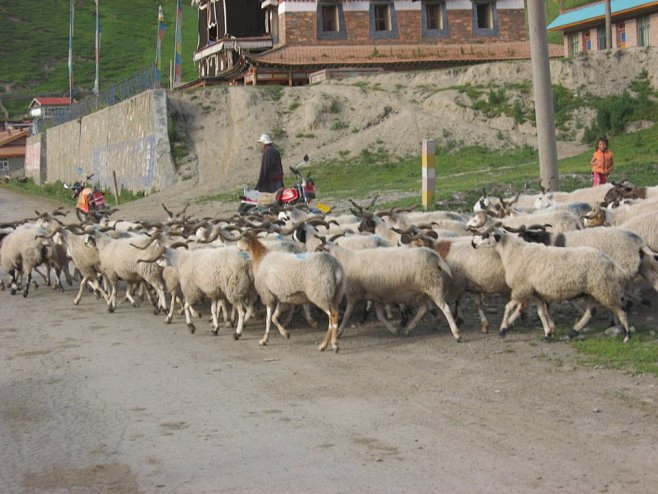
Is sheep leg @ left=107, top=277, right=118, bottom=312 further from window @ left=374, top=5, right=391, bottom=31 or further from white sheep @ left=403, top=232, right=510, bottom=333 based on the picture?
window @ left=374, top=5, right=391, bottom=31

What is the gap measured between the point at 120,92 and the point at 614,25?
24.2 meters

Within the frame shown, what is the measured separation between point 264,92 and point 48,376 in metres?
30.9

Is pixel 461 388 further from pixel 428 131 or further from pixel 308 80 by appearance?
pixel 308 80

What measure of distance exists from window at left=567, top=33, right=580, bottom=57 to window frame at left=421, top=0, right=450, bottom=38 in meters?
9.04

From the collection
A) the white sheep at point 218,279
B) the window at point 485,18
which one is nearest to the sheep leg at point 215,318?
the white sheep at point 218,279

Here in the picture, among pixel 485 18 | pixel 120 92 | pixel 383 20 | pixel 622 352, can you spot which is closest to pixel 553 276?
pixel 622 352

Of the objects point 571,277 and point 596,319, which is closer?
point 571,277

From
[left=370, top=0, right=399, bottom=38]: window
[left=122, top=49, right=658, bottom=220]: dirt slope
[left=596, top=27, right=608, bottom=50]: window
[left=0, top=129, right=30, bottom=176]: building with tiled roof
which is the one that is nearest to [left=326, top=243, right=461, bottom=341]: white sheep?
[left=122, top=49, right=658, bottom=220]: dirt slope

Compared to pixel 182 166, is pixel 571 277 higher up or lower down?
lower down

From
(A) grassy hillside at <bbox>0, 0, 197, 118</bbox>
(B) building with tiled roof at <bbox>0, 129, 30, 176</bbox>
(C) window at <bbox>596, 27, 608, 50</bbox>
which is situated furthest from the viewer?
(A) grassy hillside at <bbox>0, 0, 197, 118</bbox>

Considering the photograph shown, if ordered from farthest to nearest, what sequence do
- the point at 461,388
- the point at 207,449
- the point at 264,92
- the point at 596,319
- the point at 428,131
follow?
1. the point at 264,92
2. the point at 428,131
3. the point at 596,319
4. the point at 461,388
5. the point at 207,449

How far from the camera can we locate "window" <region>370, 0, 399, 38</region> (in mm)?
47062

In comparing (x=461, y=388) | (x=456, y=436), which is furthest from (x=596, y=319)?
(x=456, y=436)

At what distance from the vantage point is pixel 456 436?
22.7ft
